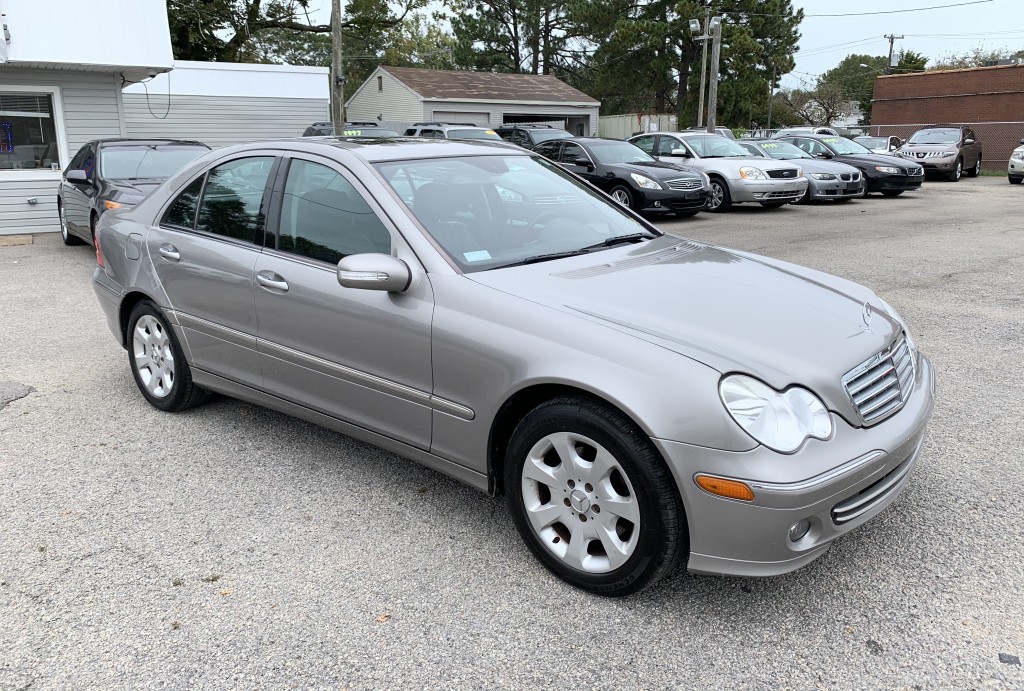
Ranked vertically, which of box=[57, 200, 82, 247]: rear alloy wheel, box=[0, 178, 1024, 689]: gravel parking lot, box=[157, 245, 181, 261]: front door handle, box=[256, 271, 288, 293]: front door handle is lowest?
box=[0, 178, 1024, 689]: gravel parking lot


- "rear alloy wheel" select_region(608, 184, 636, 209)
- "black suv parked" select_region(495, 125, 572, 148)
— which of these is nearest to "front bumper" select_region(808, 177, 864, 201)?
"rear alloy wheel" select_region(608, 184, 636, 209)

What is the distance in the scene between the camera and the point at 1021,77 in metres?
31.8

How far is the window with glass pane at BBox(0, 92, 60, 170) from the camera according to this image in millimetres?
13203

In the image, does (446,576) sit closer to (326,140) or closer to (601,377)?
(601,377)

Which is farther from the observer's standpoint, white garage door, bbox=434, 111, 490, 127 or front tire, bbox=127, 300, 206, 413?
white garage door, bbox=434, 111, 490, 127

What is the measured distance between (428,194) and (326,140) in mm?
822

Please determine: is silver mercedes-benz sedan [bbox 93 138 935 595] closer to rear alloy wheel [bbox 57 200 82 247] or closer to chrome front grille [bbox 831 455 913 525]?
chrome front grille [bbox 831 455 913 525]

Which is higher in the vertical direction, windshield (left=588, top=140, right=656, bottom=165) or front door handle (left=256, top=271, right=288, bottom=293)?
windshield (left=588, top=140, right=656, bottom=165)

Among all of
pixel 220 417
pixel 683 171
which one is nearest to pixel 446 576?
pixel 220 417

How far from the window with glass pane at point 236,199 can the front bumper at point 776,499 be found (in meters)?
2.52

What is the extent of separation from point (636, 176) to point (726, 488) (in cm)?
1243

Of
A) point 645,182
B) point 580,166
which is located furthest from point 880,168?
point 580,166

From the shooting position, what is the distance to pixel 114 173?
10172 millimetres

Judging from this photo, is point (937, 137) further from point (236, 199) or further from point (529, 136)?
point (236, 199)
